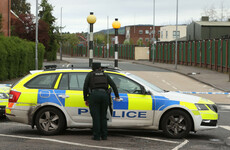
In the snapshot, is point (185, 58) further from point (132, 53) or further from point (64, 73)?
point (64, 73)

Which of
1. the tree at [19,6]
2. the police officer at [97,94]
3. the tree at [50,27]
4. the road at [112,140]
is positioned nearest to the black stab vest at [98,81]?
the police officer at [97,94]

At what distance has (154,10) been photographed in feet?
228

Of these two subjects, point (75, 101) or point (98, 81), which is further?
point (75, 101)

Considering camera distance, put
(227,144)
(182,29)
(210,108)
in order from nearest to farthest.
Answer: (227,144)
(210,108)
(182,29)

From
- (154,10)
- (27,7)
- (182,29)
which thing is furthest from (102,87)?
(182,29)

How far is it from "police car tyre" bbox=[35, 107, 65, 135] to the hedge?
1645cm

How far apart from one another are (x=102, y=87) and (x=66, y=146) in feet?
4.28

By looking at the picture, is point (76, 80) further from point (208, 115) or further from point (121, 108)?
point (208, 115)

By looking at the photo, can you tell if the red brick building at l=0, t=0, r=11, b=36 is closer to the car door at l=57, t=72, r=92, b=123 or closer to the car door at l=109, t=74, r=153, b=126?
the car door at l=57, t=72, r=92, b=123

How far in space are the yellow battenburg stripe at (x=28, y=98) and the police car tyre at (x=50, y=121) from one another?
0.26m

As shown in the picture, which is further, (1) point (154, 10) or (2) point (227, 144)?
(1) point (154, 10)

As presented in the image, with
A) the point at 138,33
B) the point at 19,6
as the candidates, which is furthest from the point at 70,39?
the point at 138,33

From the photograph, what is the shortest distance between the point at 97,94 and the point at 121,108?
747mm

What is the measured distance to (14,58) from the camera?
2861cm
